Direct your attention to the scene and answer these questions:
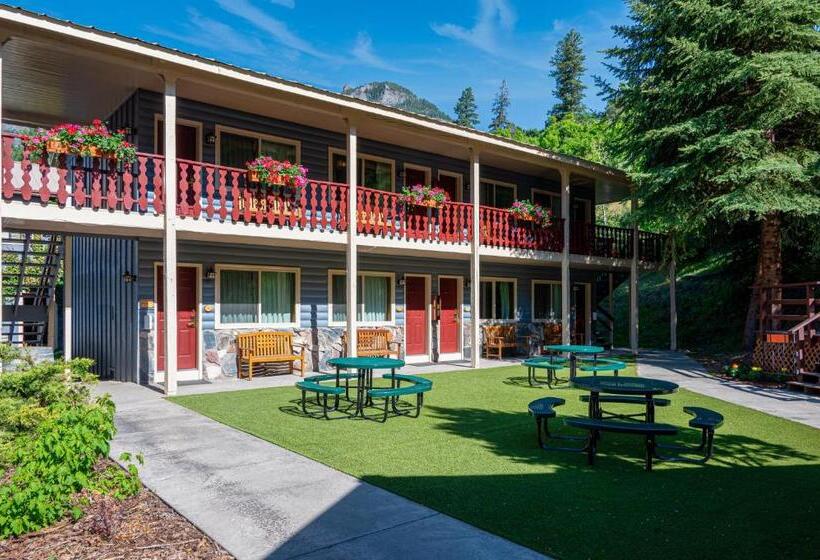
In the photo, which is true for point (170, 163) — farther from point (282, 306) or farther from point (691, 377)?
point (691, 377)

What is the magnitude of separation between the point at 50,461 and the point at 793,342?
12.9m

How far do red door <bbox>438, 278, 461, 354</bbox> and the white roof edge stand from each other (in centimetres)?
427

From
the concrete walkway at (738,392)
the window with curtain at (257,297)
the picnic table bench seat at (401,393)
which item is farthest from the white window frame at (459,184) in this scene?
the picnic table bench seat at (401,393)

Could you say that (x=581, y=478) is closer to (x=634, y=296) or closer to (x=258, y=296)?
(x=258, y=296)

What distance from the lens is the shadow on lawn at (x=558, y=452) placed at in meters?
6.08

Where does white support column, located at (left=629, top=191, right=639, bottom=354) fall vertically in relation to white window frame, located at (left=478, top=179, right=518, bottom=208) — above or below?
below

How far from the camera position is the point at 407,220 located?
540 inches

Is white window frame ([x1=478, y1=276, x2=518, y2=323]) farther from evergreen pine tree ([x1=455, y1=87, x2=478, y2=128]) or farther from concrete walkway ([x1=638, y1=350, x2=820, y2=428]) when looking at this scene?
evergreen pine tree ([x1=455, y1=87, x2=478, y2=128])

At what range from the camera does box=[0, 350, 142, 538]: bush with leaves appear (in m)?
3.99

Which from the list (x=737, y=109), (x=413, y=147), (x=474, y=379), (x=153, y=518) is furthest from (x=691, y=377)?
(x=153, y=518)

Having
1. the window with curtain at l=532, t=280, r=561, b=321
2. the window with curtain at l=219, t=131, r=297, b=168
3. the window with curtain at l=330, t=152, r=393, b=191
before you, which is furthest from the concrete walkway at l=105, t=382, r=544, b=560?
the window with curtain at l=532, t=280, r=561, b=321

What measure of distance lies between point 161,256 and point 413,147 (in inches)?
285

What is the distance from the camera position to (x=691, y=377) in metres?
13.0

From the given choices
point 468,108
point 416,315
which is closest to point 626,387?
point 416,315
